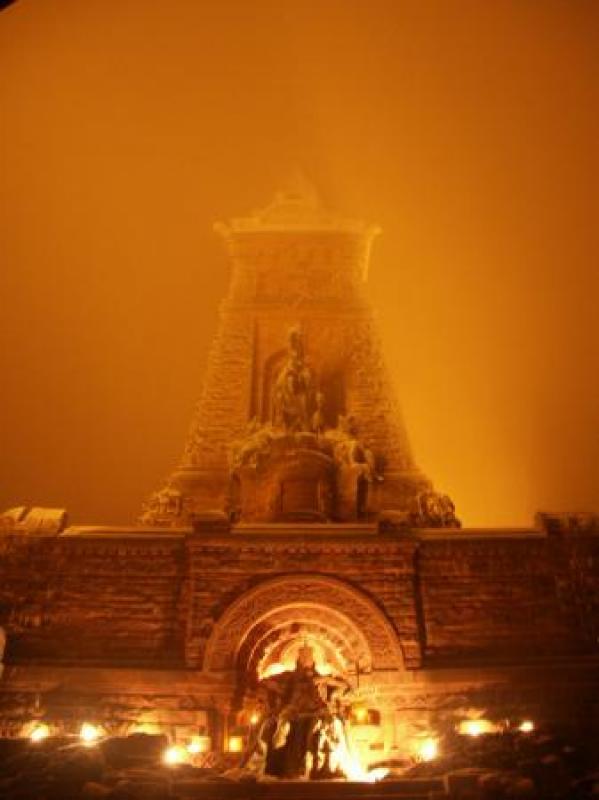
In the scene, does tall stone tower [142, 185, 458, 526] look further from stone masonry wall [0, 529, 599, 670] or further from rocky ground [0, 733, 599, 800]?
rocky ground [0, 733, 599, 800]

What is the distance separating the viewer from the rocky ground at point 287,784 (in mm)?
8344

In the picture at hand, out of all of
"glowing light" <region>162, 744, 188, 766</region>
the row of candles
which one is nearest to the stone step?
"glowing light" <region>162, 744, 188, 766</region>

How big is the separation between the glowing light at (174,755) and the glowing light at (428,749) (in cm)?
369

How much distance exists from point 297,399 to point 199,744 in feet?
27.9

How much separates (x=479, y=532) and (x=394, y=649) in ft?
9.50

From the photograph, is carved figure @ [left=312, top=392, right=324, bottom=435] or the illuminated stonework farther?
carved figure @ [left=312, top=392, right=324, bottom=435]

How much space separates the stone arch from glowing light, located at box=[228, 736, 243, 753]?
1.11m

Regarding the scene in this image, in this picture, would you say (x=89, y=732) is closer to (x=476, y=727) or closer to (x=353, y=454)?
(x=476, y=727)

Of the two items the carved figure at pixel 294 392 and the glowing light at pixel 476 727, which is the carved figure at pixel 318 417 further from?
the glowing light at pixel 476 727

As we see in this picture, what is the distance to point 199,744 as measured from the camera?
37.7 feet

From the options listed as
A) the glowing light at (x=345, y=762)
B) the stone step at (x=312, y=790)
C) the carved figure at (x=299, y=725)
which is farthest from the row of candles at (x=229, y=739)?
the stone step at (x=312, y=790)

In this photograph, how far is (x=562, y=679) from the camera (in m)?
11.9

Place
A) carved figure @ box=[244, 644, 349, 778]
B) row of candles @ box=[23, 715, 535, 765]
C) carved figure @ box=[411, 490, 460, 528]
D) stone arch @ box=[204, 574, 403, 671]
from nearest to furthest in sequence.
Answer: carved figure @ box=[244, 644, 349, 778] < row of candles @ box=[23, 715, 535, 765] < stone arch @ box=[204, 574, 403, 671] < carved figure @ box=[411, 490, 460, 528]

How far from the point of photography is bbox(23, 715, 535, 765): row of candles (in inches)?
426
